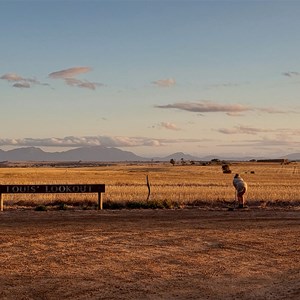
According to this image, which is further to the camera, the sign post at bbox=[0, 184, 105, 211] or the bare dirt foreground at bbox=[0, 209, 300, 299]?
the sign post at bbox=[0, 184, 105, 211]

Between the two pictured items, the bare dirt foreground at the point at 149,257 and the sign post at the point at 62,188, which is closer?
the bare dirt foreground at the point at 149,257

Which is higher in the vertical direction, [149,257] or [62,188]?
[62,188]

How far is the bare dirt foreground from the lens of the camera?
10.3 m

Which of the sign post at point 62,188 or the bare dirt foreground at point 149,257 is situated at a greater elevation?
the sign post at point 62,188

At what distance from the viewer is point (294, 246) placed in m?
15.0

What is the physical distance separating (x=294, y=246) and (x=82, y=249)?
5.65 metres

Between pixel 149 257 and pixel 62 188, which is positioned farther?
pixel 62 188

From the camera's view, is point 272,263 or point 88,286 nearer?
point 88,286

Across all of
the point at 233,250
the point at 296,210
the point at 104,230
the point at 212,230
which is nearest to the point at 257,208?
the point at 296,210

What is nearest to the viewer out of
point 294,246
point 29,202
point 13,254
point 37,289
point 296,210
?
point 37,289

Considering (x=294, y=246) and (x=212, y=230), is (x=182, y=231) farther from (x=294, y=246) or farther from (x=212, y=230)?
(x=294, y=246)

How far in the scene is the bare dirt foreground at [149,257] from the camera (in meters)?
10.3

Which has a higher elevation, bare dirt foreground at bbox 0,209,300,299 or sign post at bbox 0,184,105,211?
sign post at bbox 0,184,105,211

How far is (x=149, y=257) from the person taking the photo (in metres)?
13.4
